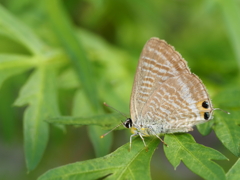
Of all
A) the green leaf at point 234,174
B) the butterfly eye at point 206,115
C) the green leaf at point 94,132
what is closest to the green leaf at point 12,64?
Result: the green leaf at point 94,132

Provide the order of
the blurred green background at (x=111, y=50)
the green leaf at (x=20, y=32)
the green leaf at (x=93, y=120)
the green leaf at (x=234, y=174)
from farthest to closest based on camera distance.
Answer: the blurred green background at (x=111, y=50), the green leaf at (x=20, y=32), the green leaf at (x=93, y=120), the green leaf at (x=234, y=174)

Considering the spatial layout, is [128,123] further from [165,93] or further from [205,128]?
[205,128]

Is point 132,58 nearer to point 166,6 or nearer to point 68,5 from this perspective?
point 68,5

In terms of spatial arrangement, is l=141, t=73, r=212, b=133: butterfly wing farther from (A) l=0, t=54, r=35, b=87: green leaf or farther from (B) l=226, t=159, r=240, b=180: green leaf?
(A) l=0, t=54, r=35, b=87: green leaf

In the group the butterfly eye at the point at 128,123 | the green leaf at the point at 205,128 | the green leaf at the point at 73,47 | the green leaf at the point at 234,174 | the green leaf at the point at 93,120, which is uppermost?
the green leaf at the point at 73,47

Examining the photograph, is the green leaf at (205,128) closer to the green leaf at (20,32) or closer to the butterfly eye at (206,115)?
the butterfly eye at (206,115)

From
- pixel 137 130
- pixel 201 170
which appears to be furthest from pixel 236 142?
pixel 137 130

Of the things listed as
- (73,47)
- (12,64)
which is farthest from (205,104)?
(12,64)

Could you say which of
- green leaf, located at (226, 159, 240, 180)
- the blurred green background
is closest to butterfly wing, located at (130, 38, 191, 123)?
green leaf, located at (226, 159, 240, 180)
